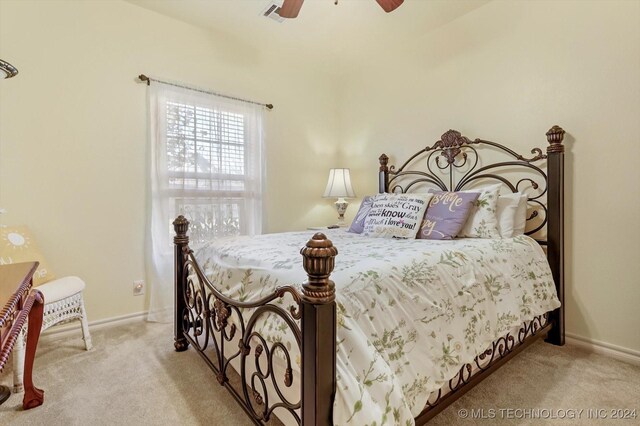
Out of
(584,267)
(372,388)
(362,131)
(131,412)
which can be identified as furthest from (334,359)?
(362,131)

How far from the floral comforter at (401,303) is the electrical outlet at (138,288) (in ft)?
3.64

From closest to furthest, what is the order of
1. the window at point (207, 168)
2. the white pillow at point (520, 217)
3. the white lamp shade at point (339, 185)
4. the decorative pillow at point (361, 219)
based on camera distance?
the white pillow at point (520, 217), the decorative pillow at point (361, 219), the window at point (207, 168), the white lamp shade at point (339, 185)

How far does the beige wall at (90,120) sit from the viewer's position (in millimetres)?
2117

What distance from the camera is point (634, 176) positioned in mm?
1893

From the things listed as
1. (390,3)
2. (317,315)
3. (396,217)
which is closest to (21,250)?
(317,315)

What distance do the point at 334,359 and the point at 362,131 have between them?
3.09 m

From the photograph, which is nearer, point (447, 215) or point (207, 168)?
point (447, 215)

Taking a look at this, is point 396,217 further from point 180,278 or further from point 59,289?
point 59,289

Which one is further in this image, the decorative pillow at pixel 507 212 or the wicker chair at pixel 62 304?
the decorative pillow at pixel 507 212

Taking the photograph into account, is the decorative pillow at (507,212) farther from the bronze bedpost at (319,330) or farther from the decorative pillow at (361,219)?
the bronze bedpost at (319,330)

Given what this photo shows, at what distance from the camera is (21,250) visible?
6.45 feet

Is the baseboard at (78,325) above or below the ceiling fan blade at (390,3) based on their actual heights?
below

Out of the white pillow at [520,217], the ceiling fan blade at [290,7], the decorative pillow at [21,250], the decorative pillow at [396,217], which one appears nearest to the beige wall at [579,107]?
the white pillow at [520,217]

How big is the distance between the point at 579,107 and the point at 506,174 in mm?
604
